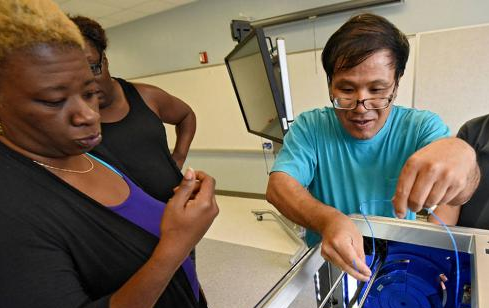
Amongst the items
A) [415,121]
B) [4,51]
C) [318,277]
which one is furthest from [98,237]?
[415,121]

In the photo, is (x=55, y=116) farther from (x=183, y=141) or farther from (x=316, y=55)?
(x=316, y=55)

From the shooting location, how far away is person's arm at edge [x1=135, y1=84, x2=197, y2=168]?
1273mm

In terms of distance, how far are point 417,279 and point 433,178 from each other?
0.18 m

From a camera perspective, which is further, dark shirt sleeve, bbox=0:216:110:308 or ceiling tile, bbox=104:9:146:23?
ceiling tile, bbox=104:9:146:23

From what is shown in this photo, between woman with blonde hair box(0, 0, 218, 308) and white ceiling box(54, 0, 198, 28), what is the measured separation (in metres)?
2.89

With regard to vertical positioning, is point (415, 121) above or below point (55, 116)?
below

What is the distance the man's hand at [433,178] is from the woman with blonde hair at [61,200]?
13.4 inches

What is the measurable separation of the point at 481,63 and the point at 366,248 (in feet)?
7.51

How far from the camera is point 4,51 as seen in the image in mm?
390

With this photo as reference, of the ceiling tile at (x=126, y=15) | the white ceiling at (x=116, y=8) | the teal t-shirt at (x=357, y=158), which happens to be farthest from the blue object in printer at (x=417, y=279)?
the ceiling tile at (x=126, y=15)

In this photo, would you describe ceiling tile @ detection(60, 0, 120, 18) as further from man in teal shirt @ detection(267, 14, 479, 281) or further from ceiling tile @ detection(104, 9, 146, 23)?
man in teal shirt @ detection(267, 14, 479, 281)

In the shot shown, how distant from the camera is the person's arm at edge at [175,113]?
4.18 feet

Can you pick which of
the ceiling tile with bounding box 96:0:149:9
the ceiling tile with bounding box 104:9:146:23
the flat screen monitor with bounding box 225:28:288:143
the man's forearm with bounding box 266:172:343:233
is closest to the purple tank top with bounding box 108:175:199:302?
the man's forearm with bounding box 266:172:343:233

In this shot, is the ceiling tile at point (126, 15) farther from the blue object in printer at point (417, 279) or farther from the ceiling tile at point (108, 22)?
the blue object in printer at point (417, 279)
